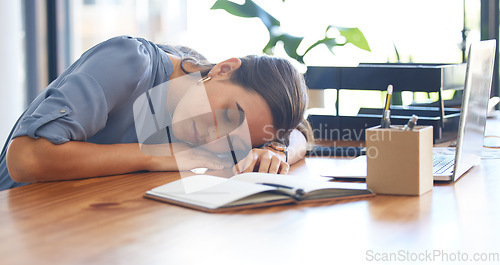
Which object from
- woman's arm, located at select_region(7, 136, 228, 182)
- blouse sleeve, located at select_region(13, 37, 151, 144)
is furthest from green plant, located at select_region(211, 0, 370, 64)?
woman's arm, located at select_region(7, 136, 228, 182)

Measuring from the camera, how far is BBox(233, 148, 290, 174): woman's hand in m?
1.13

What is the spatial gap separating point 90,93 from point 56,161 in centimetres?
15

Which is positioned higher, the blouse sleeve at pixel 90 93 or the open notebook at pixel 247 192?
the blouse sleeve at pixel 90 93

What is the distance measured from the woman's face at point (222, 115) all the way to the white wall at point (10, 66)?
5.95 ft

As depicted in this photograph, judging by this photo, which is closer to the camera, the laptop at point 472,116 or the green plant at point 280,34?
the laptop at point 472,116

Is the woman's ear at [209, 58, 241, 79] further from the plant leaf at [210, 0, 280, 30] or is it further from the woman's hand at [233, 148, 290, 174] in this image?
the plant leaf at [210, 0, 280, 30]

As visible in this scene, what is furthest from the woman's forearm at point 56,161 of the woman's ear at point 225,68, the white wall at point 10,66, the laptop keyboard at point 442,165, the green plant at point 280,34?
the white wall at point 10,66

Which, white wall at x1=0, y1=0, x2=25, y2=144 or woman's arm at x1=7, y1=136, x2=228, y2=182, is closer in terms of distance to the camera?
woman's arm at x1=7, y1=136, x2=228, y2=182

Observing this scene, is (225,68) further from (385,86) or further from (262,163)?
(385,86)

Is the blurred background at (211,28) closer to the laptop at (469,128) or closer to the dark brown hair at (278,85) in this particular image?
the dark brown hair at (278,85)

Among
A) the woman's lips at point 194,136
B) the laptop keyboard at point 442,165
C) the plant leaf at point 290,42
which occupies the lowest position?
the laptop keyboard at point 442,165

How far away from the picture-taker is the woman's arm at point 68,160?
3.41ft

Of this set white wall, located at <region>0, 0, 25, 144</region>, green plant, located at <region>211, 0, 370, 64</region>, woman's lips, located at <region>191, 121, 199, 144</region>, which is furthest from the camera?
white wall, located at <region>0, 0, 25, 144</region>

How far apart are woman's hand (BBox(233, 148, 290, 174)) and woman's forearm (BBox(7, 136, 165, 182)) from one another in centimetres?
25
